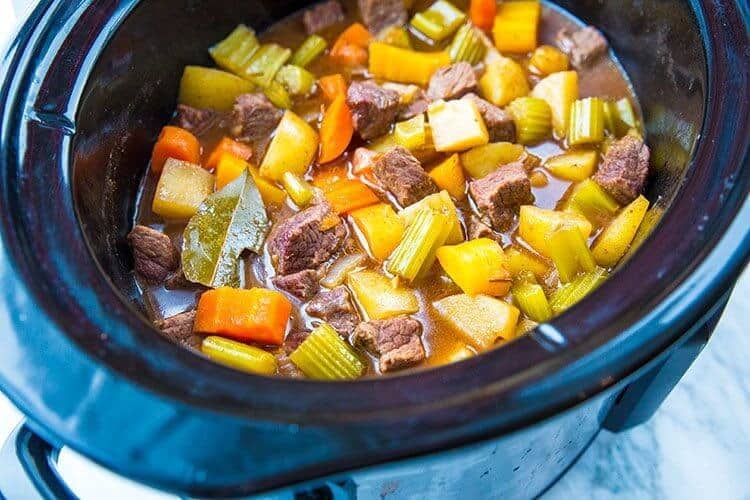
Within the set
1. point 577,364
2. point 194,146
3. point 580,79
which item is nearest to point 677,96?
point 580,79

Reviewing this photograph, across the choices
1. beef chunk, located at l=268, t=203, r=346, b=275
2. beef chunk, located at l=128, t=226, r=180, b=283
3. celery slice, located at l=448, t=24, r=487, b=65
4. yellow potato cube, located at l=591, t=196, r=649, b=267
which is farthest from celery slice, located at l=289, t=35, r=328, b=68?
yellow potato cube, located at l=591, t=196, r=649, b=267

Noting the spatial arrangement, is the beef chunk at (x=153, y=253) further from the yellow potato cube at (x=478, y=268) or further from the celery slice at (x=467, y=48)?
the celery slice at (x=467, y=48)

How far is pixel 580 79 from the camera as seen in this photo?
2.25m

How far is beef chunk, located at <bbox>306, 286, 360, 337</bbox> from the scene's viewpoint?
180 cm

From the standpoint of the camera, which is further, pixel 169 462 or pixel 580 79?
pixel 580 79

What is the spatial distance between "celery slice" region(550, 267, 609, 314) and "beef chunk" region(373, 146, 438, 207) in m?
0.37

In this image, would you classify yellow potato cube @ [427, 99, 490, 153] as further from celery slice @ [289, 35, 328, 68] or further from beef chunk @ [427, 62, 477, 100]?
celery slice @ [289, 35, 328, 68]

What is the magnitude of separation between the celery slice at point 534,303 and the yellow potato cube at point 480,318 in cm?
2

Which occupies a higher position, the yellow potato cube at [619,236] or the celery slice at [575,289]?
the yellow potato cube at [619,236]

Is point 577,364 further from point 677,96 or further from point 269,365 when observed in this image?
point 677,96

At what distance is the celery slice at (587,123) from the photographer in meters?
2.07

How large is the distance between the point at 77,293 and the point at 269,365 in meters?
0.44

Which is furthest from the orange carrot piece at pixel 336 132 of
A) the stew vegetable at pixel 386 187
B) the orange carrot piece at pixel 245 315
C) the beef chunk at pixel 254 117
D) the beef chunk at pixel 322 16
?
the orange carrot piece at pixel 245 315

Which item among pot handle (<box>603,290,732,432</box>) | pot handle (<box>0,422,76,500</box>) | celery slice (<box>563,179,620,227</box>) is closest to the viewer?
pot handle (<box>0,422,76,500</box>)
